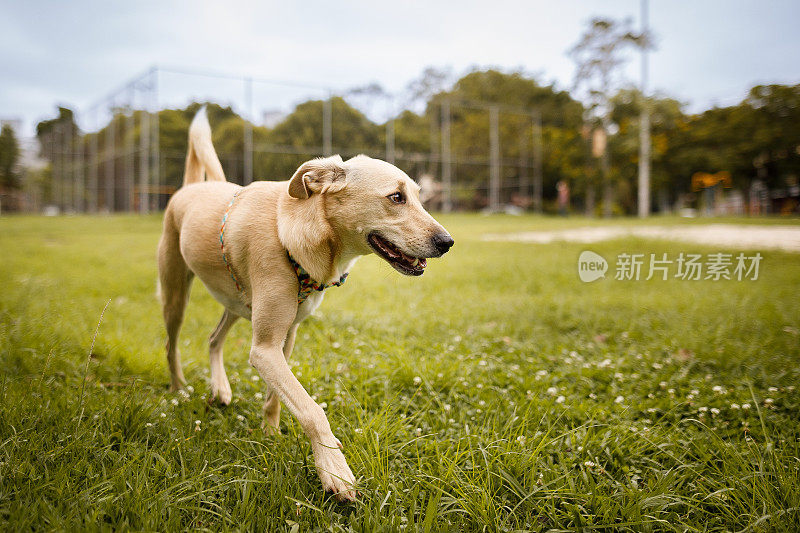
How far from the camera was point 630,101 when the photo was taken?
2392cm

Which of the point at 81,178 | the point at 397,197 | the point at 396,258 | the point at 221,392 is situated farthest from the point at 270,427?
the point at 81,178

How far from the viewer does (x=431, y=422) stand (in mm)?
2562

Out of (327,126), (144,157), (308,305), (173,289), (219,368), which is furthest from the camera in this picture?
(144,157)

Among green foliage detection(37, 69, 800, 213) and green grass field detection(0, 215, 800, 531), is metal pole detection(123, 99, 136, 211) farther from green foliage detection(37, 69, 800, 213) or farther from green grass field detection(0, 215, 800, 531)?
green grass field detection(0, 215, 800, 531)

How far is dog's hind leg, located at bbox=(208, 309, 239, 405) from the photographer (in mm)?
2727

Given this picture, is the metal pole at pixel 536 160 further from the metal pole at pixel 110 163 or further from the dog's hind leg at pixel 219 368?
the dog's hind leg at pixel 219 368

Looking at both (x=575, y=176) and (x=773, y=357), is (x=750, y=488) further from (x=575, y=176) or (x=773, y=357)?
(x=575, y=176)

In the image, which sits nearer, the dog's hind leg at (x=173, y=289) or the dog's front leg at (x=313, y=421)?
the dog's front leg at (x=313, y=421)

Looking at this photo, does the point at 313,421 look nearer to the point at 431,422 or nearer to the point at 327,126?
the point at 431,422

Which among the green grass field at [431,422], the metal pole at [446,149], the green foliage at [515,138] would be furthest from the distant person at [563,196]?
the green grass field at [431,422]

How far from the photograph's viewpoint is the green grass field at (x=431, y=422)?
176cm

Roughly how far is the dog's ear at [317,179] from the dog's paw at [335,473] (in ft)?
3.65

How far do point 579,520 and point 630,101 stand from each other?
26.5 metres

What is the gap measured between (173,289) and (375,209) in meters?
1.64
